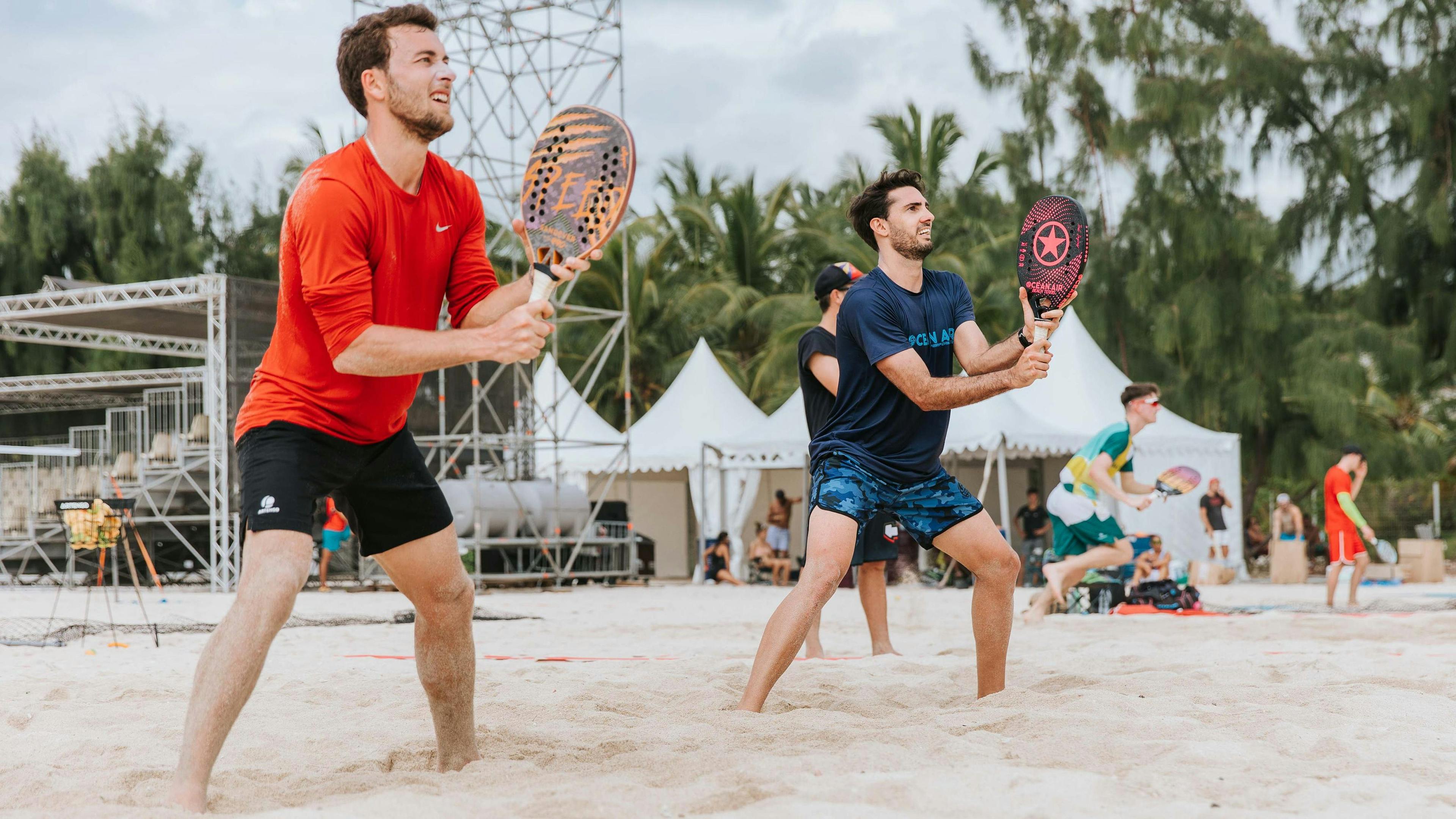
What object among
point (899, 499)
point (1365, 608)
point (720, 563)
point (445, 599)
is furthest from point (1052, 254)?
point (720, 563)

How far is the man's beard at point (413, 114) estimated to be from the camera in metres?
2.91

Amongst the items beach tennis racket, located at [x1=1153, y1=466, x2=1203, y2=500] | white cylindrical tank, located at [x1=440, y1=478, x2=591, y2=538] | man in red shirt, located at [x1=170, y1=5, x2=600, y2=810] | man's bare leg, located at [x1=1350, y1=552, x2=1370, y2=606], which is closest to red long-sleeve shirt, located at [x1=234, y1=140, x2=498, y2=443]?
man in red shirt, located at [x1=170, y1=5, x2=600, y2=810]

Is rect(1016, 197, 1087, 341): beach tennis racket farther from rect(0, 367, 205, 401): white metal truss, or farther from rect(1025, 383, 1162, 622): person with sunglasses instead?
rect(0, 367, 205, 401): white metal truss

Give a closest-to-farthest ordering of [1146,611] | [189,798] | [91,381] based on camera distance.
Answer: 1. [189,798]
2. [1146,611]
3. [91,381]

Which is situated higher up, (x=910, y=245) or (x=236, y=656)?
(x=910, y=245)

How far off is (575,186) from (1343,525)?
30.5 feet

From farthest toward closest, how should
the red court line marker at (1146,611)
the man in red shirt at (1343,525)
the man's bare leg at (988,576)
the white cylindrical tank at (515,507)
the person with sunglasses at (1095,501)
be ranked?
the white cylindrical tank at (515,507)
the man in red shirt at (1343,525)
the red court line marker at (1146,611)
the person with sunglasses at (1095,501)
the man's bare leg at (988,576)

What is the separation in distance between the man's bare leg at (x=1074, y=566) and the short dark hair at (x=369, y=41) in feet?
20.1

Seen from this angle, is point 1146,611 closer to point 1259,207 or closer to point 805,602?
point 805,602

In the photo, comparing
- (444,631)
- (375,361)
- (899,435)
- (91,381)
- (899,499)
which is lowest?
(444,631)

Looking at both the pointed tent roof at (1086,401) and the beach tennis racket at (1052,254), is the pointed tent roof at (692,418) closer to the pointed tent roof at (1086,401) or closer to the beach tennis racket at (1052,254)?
the pointed tent roof at (1086,401)

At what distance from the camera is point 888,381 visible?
402 cm

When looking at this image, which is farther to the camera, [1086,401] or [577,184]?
[1086,401]

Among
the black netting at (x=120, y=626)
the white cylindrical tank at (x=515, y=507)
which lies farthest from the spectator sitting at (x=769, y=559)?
the black netting at (x=120, y=626)
